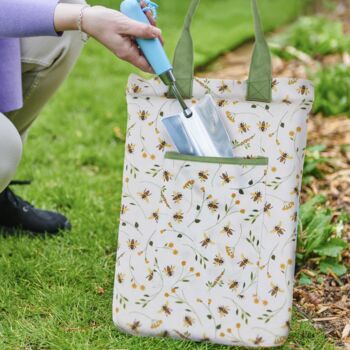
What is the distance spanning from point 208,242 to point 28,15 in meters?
0.65

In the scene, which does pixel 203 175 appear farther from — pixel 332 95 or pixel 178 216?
pixel 332 95

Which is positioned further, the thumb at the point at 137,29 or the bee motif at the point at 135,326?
the bee motif at the point at 135,326

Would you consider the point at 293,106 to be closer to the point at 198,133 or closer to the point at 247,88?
the point at 247,88

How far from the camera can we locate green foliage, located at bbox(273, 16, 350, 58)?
398cm

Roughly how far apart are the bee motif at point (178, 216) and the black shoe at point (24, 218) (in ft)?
2.27

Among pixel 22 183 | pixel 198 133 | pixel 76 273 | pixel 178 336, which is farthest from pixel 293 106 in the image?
pixel 22 183

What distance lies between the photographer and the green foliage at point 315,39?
13.1ft

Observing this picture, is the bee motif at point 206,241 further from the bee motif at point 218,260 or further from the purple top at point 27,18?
the purple top at point 27,18

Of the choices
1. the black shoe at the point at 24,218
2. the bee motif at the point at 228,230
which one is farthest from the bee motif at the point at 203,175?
the black shoe at the point at 24,218

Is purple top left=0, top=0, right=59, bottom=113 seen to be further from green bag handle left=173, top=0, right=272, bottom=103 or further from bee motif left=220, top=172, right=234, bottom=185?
bee motif left=220, top=172, right=234, bottom=185

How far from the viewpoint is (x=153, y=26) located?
5.19 feet

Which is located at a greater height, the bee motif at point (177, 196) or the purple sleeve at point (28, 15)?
the purple sleeve at point (28, 15)

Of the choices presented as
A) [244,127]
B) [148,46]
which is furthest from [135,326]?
[148,46]

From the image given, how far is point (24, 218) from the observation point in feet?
7.22
